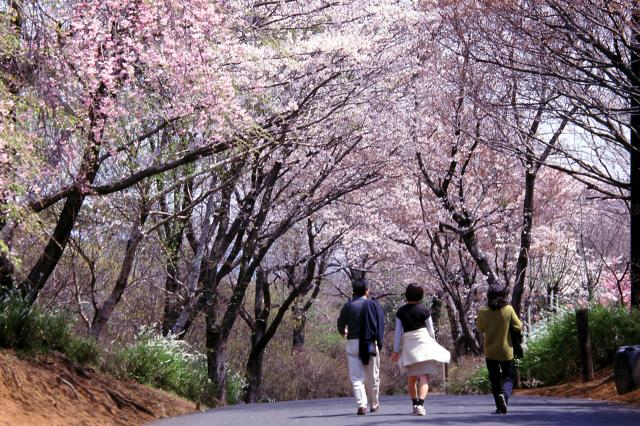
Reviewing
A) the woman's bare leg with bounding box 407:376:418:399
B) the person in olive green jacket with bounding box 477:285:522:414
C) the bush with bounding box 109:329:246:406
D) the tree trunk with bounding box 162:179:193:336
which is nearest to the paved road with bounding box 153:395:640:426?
the woman's bare leg with bounding box 407:376:418:399

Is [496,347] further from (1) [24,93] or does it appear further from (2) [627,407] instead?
(1) [24,93]

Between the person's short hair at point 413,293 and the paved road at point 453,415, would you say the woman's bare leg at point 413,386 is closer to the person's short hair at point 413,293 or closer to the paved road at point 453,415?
the paved road at point 453,415

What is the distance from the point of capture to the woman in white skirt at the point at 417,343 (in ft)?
38.0

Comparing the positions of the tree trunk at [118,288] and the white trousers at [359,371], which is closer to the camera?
the white trousers at [359,371]

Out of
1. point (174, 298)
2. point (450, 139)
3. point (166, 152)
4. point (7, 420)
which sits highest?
point (450, 139)

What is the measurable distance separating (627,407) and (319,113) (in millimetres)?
9302

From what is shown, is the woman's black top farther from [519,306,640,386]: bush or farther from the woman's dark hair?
[519,306,640,386]: bush

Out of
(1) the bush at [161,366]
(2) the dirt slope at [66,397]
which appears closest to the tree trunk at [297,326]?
(1) the bush at [161,366]

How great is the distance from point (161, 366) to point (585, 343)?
24.9 feet

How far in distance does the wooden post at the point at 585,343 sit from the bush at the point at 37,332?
328 inches

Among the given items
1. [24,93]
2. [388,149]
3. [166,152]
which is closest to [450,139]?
[388,149]

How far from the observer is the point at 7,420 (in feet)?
32.8

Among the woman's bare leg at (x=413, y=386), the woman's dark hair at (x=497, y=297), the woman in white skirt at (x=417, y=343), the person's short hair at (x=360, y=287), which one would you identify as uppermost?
the person's short hair at (x=360, y=287)

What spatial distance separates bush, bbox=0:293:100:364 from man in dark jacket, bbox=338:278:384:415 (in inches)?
176
